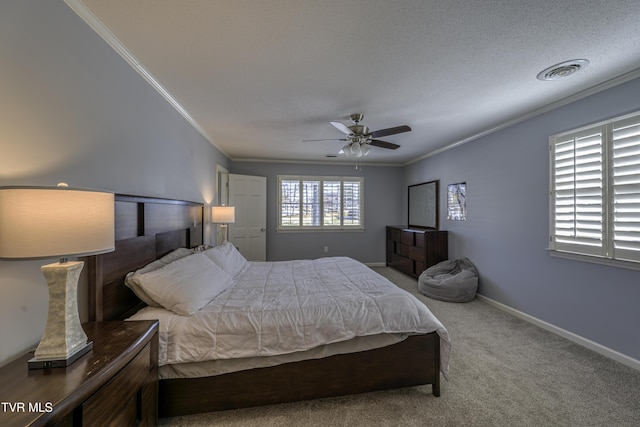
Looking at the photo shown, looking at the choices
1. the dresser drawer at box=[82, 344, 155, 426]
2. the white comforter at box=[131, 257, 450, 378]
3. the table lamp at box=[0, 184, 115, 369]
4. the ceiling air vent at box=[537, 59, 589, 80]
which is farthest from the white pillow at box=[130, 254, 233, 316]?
the ceiling air vent at box=[537, 59, 589, 80]

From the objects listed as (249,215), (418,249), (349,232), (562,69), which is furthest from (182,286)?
(349,232)

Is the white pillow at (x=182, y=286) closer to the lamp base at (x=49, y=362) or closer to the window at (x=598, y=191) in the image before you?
the lamp base at (x=49, y=362)

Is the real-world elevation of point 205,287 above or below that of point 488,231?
below

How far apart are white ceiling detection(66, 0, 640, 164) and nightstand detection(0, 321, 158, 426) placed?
183 cm

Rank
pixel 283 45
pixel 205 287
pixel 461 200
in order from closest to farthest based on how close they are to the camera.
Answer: pixel 283 45, pixel 205 287, pixel 461 200

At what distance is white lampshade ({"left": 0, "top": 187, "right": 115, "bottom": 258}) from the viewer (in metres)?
0.81

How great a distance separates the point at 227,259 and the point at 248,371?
1.24 meters

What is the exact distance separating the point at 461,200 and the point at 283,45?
3702mm

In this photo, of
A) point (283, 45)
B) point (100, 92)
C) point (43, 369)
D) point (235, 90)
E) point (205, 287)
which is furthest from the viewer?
point (235, 90)

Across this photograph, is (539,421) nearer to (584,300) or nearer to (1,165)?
(584,300)

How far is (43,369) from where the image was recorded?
3.07 feet

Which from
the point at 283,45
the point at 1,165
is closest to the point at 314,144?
the point at 283,45

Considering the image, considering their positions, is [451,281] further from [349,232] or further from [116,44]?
[116,44]

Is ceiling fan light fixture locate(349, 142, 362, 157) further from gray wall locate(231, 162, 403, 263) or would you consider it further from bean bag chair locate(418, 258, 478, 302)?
gray wall locate(231, 162, 403, 263)
